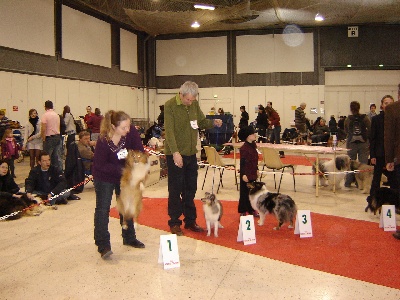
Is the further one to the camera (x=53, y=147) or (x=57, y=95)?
(x=57, y=95)

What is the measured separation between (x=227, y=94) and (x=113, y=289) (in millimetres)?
17282

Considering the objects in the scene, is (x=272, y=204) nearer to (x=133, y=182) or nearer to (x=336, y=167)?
(x=133, y=182)

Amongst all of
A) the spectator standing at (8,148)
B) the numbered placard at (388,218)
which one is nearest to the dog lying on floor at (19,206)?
the spectator standing at (8,148)

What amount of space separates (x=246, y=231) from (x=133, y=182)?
1.29 m

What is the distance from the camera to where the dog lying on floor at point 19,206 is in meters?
5.09

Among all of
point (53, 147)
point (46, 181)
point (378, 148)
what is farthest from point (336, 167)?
point (53, 147)

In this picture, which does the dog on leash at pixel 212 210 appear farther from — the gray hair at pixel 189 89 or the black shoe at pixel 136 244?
the gray hair at pixel 189 89

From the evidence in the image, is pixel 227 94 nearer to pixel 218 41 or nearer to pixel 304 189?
pixel 218 41

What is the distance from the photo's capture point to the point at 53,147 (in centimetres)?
739

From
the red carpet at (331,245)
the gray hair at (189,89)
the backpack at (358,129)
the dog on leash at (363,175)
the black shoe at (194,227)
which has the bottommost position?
the red carpet at (331,245)

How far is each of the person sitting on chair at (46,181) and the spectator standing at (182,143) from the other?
85.9 inches

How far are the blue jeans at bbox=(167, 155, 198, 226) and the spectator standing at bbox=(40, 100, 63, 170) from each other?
3.67 meters

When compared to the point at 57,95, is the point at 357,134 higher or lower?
lower

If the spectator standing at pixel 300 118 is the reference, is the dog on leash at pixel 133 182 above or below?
below
